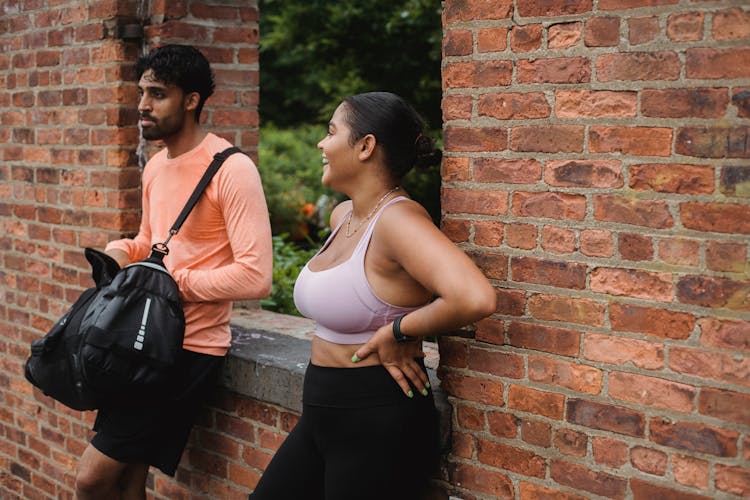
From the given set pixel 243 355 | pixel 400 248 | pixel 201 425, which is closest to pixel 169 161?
pixel 243 355

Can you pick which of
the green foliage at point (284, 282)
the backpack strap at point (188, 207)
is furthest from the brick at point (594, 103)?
the green foliage at point (284, 282)

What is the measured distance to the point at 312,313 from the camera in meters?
2.68

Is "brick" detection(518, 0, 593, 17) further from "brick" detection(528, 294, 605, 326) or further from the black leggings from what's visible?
the black leggings

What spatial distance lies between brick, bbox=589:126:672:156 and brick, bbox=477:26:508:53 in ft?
1.32

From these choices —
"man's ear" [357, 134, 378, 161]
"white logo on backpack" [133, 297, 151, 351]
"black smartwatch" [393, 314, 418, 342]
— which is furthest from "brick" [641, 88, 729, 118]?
"white logo on backpack" [133, 297, 151, 351]

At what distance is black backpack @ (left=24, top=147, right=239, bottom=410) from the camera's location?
10.6 feet

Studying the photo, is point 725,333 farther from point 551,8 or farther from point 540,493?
point 551,8

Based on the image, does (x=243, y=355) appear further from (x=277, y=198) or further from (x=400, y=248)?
(x=277, y=198)

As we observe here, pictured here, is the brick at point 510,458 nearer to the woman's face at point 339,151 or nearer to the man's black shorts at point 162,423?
the woman's face at point 339,151

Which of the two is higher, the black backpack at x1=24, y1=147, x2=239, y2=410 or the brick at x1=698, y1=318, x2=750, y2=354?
the brick at x1=698, y1=318, x2=750, y2=354

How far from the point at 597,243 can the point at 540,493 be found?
0.79m

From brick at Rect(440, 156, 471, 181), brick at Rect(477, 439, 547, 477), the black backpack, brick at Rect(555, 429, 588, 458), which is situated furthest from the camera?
the black backpack

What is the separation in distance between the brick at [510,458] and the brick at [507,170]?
2.72ft

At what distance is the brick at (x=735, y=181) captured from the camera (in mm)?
2223
